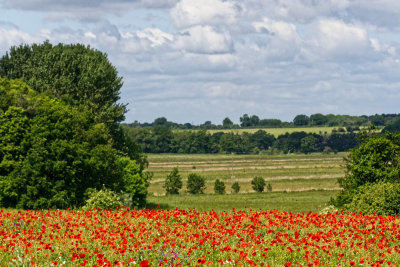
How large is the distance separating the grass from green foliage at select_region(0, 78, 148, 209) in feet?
53.3

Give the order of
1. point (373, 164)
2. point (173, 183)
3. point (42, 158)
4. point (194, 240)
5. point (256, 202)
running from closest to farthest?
point (194, 240) < point (42, 158) < point (373, 164) < point (256, 202) < point (173, 183)

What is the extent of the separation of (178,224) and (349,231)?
601cm

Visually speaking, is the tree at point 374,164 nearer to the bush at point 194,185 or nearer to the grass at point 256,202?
the grass at point 256,202

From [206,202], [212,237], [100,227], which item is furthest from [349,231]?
[206,202]

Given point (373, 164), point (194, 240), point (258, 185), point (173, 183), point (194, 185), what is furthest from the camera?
point (258, 185)

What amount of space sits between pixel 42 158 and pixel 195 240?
23950 millimetres

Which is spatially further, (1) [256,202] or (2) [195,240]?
(1) [256,202]

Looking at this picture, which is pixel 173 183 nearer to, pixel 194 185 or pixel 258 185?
pixel 194 185

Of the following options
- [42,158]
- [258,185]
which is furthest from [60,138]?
[258,185]

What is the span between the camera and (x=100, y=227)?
1795 cm

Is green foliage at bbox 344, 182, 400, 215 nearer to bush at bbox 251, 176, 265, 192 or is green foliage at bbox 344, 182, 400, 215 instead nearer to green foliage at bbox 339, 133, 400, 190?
green foliage at bbox 339, 133, 400, 190

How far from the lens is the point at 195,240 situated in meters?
15.9

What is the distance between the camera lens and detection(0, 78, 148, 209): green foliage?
36.6 m

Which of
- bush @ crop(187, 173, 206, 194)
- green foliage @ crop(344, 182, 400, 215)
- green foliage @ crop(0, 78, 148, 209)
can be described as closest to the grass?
bush @ crop(187, 173, 206, 194)
